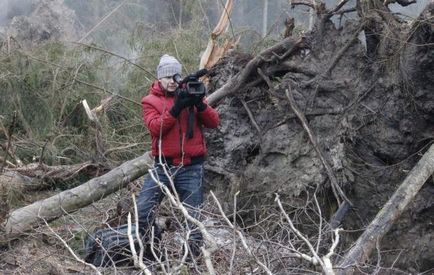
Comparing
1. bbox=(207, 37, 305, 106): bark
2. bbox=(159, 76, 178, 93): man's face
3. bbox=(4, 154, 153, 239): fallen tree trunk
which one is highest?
bbox=(159, 76, 178, 93): man's face

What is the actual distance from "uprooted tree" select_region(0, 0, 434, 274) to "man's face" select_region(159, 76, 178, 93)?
49.2 inches

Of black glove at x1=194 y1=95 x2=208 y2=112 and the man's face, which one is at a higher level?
the man's face

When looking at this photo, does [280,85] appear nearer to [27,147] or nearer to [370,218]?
[370,218]

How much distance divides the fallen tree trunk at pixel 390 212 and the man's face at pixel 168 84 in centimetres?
166

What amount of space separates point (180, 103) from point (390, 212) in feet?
5.25

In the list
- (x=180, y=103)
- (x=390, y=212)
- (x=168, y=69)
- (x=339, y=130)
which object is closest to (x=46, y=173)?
(x=168, y=69)

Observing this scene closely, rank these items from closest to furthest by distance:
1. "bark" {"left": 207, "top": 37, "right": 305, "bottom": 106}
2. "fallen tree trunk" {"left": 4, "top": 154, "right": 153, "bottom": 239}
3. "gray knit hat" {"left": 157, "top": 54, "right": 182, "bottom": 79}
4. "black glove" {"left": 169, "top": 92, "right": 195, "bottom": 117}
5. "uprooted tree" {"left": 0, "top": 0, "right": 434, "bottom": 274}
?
1. "black glove" {"left": 169, "top": 92, "right": 195, "bottom": 117}
2. "gray knit hat" {"left": 157, "top": 54, "right": 182, "bottom": 79}
3. "uprooted tree" {"left": 0, "top": 0, "right": 434, "bottom": 274}
4. "fallen tree trunk" {"left": 4, "top": 154, "right": 153, "bottom": 239}
5. "bark" {"left": 207, "top": 37, "right": 305, "bottom": 106}

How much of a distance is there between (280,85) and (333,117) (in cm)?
58

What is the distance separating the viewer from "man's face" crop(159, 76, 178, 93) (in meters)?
5.38

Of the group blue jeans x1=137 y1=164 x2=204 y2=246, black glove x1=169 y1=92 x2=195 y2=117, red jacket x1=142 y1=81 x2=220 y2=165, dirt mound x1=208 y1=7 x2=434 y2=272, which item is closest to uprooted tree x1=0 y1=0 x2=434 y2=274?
dirt mound x1=208 y1=7 x2=434 y2=272

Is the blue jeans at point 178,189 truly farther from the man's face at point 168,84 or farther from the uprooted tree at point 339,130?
the uprooted tree at point 339,130

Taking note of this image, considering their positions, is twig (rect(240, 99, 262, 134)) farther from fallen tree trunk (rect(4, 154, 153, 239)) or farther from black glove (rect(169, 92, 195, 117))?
black glove (rect(169, 92, 195, 117))

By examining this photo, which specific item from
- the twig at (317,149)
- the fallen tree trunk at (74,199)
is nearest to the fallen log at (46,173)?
the fallen tree trunk at (74,199)

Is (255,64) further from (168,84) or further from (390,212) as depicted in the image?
(390,212)
